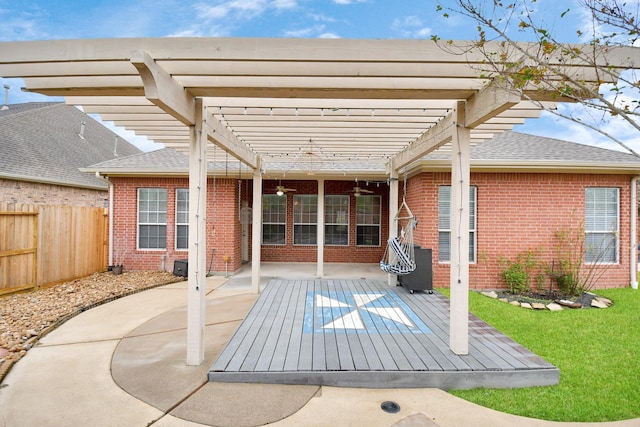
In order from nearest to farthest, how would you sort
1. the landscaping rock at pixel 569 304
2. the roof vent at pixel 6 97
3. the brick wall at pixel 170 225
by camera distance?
the landscaping rock at pixel 569 304
the brick wall at pixel 170 225
the roof vent at pixel 6 97

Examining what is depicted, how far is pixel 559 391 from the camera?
2.98 meters

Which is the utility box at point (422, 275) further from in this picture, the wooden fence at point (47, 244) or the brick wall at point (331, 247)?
the wooden fence at point (47, 244)

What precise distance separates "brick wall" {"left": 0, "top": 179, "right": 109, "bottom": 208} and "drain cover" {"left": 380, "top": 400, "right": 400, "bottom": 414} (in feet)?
34.4

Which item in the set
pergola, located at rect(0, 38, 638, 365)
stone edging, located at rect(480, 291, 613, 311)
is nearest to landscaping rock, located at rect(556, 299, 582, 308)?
stone edging, located at rect(480, 291, 613, 311)

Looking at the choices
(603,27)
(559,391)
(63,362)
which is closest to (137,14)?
(63,362)

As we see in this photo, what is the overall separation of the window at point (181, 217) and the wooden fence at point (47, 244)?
1.91 meters

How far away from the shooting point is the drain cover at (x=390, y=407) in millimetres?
2686

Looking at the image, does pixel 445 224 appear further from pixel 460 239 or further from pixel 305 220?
pixel 305 220

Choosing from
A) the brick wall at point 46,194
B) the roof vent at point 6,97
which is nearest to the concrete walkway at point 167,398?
the brick wall at point 46,194

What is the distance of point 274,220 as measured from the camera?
10.5m

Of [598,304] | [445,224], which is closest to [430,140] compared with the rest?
[445,224]

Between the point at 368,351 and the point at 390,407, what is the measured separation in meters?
0.78

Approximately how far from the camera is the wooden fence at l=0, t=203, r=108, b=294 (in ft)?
20.0

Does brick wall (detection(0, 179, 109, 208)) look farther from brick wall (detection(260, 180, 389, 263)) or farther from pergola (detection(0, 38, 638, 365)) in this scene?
pergola (detection(0, 38, 638, 365))
